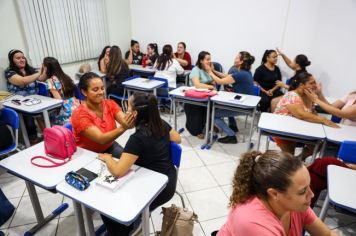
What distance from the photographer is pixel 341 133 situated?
2.40 metres

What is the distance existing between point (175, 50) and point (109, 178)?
16.1 ft

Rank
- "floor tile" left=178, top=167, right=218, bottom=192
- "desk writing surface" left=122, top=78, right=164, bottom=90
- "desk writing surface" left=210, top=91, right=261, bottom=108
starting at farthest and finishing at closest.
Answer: "desk writing surface" left=122, top=78, right=164, bottom=90 → "desk writing surface" left=210, top=91, right=261, bottom=108 → "floor tile" left=178, top=167, right=218, bottom=192

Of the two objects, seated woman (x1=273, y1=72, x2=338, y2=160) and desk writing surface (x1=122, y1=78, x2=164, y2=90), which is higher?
seated woman (x1=273, y1=72, x2=338, y2=160)

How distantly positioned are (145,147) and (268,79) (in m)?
3.52

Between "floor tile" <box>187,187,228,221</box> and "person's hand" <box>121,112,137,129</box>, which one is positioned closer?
"person's hand" <box>121,112,137,129</box>

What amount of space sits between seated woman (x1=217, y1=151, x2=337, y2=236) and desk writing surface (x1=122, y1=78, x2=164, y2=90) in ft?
10.0

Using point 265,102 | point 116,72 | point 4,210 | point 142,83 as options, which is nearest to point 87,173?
point 4,210

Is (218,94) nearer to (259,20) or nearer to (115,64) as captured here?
(115,64)

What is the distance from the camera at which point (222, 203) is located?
2459 mm

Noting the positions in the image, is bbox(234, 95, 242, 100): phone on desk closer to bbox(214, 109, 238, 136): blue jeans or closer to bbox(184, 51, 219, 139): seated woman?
bbox(214, 109, 238, 136): blue jeans

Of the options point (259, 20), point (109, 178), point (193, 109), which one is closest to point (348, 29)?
point (259, 20)

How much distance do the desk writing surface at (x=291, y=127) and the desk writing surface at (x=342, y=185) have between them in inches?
25.6

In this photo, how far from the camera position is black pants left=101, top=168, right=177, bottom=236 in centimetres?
167

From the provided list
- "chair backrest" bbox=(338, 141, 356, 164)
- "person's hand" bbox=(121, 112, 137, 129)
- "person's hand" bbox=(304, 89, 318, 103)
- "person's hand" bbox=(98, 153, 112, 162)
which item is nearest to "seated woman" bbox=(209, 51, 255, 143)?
"person's hand" bbox=(304, 89, 318, 103)
